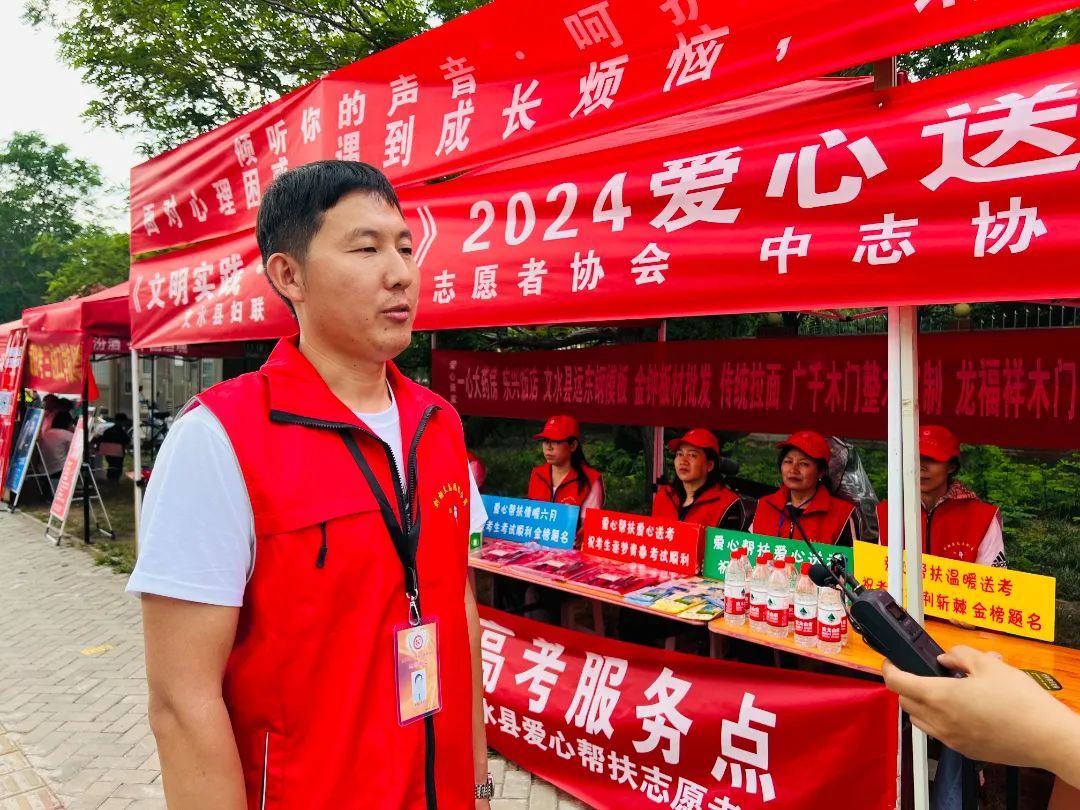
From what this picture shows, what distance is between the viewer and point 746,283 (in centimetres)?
221

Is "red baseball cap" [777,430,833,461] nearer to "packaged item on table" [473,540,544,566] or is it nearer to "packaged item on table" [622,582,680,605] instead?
"packaged item on table" [622,582,680,605]

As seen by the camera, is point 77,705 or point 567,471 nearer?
point 77,705

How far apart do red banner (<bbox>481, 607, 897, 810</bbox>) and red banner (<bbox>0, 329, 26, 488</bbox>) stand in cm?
868

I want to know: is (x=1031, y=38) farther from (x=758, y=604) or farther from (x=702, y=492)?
(x=758, y=604)

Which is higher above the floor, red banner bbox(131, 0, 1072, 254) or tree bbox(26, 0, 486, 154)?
tree bbox(26, 0, 486, 154)

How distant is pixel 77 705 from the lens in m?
4.07

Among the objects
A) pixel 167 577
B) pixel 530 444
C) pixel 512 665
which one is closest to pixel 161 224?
pixel 512 665

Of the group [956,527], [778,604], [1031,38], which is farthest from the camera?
[1031,38]

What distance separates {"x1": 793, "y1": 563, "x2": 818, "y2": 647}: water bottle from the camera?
257 cm

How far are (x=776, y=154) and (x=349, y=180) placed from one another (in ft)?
4.76

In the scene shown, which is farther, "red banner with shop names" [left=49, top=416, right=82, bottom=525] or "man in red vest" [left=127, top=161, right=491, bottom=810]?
"red banner with shop names" [left=49, top=416, right=82, bottom=525]

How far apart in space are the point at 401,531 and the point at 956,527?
3255 millimetres

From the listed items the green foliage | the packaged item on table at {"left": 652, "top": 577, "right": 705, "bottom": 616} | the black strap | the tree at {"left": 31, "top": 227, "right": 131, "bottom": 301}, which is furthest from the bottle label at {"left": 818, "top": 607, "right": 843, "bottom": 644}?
the tree at {"left": 31, "top": 227, "right": 131, "bottom": 301}

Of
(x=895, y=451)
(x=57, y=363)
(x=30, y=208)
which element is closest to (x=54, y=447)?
(x=57, y=363)
